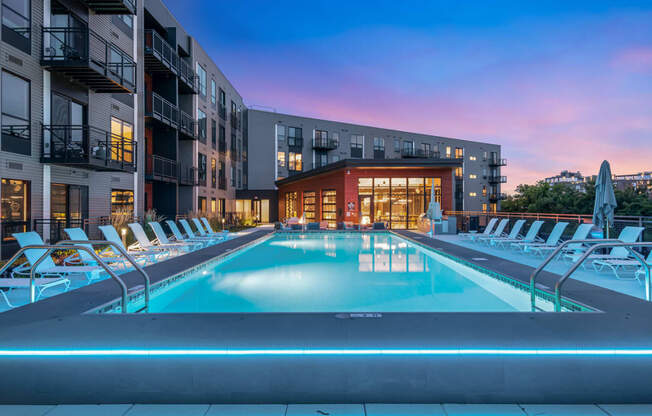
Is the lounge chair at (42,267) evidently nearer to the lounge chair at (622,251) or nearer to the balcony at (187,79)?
the lounge chair at (622,251)

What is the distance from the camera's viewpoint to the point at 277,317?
10.1 feet

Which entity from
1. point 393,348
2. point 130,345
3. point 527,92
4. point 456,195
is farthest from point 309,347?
point 456,195

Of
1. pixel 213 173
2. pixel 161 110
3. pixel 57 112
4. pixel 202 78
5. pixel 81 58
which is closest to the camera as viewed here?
pixel 81 58

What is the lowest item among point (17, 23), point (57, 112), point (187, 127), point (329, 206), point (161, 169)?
point (329, 206)

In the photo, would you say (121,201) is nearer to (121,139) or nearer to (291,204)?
(121,139)

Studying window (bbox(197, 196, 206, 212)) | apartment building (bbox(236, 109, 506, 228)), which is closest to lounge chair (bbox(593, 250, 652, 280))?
apartment building (bbox(236, 109, 506, 228))

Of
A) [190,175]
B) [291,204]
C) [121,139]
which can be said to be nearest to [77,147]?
[121,139]

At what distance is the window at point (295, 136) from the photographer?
104 feet

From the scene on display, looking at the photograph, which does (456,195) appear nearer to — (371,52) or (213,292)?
(371,52)

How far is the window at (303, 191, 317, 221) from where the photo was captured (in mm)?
22250

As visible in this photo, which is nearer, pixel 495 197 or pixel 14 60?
pixel 14 60

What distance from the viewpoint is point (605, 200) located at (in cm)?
838

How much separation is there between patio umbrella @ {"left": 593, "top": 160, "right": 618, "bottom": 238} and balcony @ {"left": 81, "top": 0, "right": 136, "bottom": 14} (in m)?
14.6

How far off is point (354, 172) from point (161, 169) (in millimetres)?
9386
